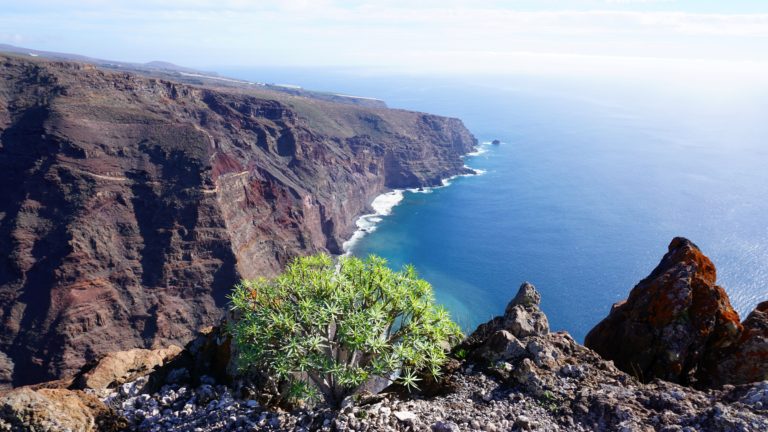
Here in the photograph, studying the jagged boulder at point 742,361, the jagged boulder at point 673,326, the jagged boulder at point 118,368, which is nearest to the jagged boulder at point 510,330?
the jagged boulder at point 673,326

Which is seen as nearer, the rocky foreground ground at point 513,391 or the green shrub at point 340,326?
the rocky foreground ground at point 513,391

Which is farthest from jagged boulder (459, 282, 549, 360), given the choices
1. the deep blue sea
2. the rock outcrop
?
the deep blue sea

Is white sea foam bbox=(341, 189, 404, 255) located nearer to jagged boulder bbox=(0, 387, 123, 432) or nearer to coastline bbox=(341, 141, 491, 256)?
coastline bbox=(341, 141, 491, 256)

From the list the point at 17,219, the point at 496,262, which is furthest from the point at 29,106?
the point at 496,262

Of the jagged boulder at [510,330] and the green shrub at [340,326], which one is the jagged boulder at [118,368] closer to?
the green shrub at [340,326]

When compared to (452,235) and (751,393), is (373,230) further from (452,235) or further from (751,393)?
(751,393)
